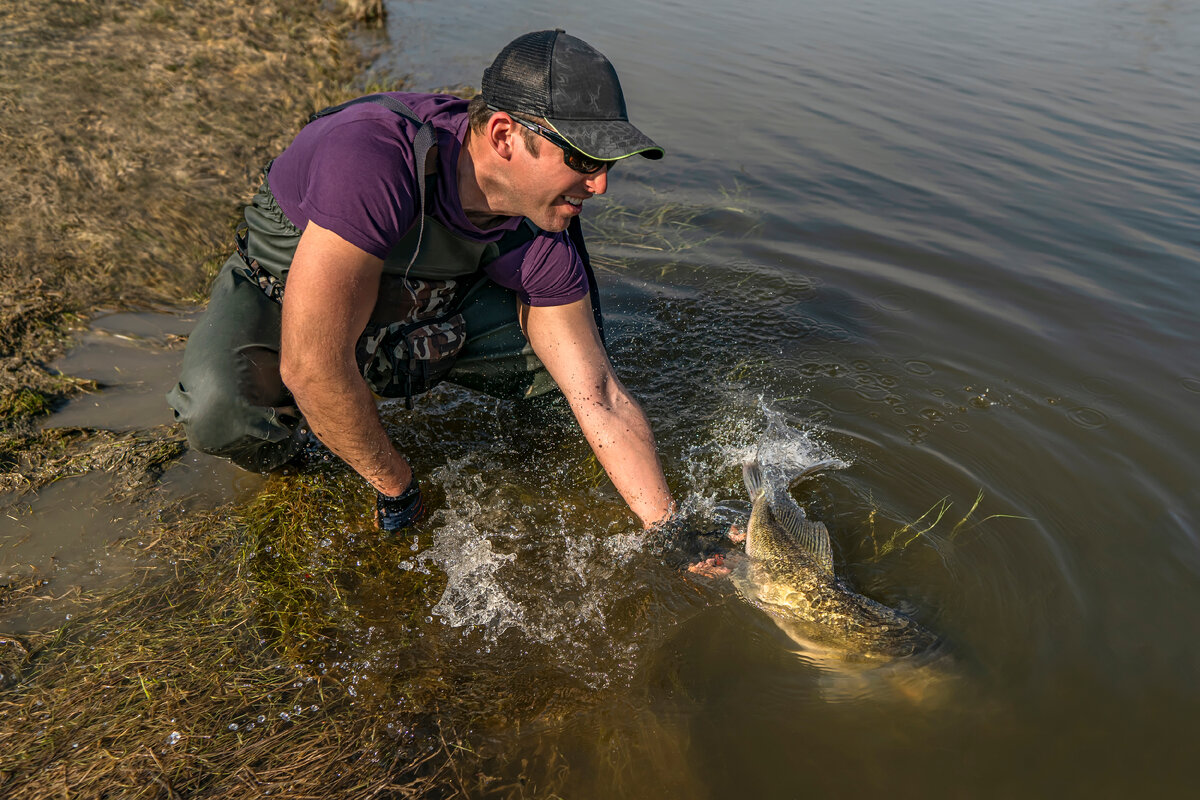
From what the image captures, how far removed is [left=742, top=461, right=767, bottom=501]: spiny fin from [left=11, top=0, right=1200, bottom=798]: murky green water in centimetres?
25

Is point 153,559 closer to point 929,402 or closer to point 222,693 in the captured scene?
point 222,693

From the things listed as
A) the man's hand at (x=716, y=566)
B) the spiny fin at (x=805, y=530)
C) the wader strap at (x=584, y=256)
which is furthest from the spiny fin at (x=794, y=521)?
the wader strap at (x=584, y=256)

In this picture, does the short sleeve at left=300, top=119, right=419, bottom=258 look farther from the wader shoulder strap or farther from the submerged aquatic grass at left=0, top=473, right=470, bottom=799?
the submerged aquatic grass at left=0, top=473, right=470, bottom=799

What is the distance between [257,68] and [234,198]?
2.80 metres

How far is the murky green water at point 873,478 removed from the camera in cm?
276

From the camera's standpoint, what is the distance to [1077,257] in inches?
239

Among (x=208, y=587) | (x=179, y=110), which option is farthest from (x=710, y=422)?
(x=179, y=110)

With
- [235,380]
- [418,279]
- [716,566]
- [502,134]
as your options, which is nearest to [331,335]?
[418,279]

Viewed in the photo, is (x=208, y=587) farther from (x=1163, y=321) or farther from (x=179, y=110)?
(x=1163, y=321)

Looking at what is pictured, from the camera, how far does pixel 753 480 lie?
11.4ft

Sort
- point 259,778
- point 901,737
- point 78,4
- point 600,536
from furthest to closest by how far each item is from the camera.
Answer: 1. point 78,4
2. point 600,536
3. point 901,737
4. point 259,778

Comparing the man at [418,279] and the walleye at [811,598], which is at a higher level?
the man at [418,279]

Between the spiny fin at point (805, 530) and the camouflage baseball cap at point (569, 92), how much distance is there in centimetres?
165

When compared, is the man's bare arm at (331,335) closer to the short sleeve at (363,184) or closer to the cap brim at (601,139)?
the short sleeve at (363,184)
